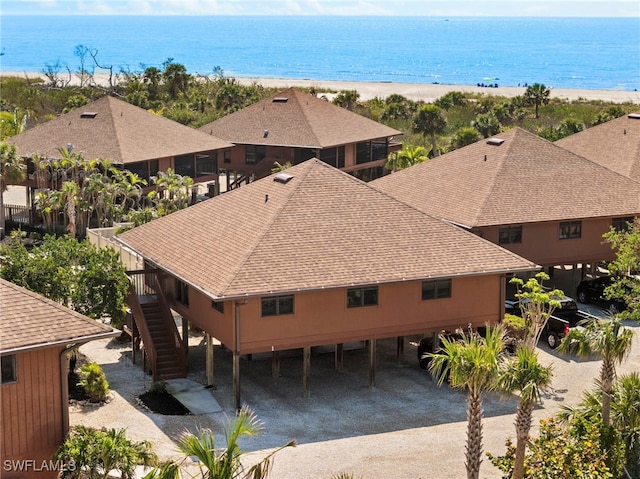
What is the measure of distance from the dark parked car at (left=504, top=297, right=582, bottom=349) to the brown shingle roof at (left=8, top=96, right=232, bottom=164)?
24.2 meters

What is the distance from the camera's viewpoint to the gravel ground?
1066 inches

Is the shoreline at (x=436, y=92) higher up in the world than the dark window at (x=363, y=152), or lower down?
higher up

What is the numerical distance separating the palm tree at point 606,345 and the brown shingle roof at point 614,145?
1007 inches

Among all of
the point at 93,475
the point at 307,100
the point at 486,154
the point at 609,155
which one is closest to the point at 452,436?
the point at 93,475

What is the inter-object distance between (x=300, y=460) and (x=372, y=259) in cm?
789

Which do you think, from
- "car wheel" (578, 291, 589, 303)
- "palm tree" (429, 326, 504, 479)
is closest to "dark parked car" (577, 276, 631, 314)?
"car wheel" (578, 291, 589, 303)

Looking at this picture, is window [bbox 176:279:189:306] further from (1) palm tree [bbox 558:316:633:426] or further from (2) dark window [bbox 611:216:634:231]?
(2) dark window [bbox 611:216:634:231]

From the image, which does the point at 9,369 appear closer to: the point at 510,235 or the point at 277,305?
the point at 277,305

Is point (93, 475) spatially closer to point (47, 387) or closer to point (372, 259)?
point (47, 387)

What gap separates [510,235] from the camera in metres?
43.0

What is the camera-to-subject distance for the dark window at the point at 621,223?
44.9 metres

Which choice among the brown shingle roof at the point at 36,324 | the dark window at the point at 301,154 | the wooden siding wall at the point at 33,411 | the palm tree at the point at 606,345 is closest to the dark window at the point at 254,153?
the dark window at the point at 301,154

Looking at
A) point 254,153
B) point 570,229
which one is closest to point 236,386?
point 570,229

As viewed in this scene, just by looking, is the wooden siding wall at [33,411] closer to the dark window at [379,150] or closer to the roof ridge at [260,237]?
the roof ridge at [260,237]
